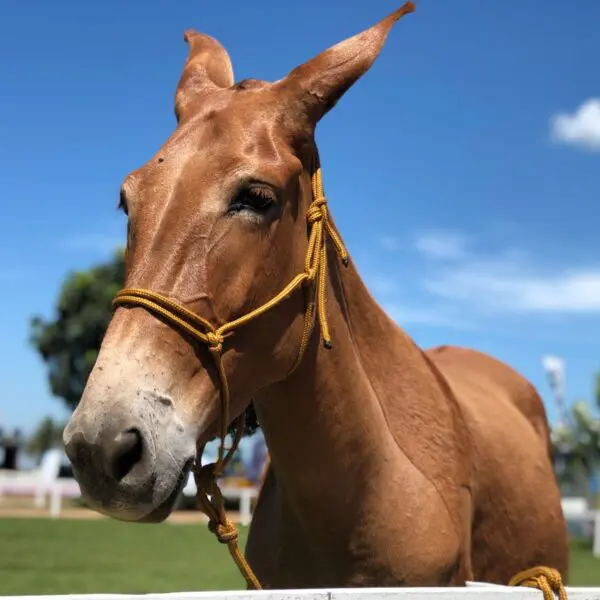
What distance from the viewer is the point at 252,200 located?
2.48 meters

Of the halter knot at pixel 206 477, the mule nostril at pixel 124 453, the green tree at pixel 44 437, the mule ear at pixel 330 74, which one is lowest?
the green tree at pixel 44 437

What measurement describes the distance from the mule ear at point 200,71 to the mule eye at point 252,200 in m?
0.50

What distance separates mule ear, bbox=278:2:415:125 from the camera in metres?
2.76

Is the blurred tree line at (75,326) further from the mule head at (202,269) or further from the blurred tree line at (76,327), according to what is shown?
the mule head at (202,269)

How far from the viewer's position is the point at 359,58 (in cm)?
277

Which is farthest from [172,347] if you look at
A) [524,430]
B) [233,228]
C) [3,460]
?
[3,460]

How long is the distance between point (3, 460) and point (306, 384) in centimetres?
3896

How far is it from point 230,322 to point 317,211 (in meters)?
0.61

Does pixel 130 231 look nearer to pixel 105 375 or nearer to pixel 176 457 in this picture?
pixel 105 375

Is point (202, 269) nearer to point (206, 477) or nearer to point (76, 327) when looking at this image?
point (206, 477)

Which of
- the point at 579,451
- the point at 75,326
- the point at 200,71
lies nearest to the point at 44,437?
the point at 75,326

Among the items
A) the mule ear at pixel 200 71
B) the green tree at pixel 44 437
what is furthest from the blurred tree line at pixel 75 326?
the mule ear at pixel 200 71

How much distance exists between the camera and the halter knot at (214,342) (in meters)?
2.29

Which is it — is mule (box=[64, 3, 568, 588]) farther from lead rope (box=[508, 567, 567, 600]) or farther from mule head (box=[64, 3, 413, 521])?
lead rope (box=[508, 567, 567, 600])
